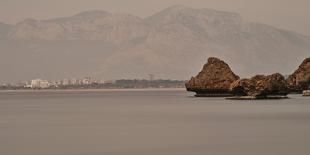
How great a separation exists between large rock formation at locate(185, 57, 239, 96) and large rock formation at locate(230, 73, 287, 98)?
6.94 m

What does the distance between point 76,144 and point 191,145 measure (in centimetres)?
1028

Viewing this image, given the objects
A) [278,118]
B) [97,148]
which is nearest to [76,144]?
[97,148]

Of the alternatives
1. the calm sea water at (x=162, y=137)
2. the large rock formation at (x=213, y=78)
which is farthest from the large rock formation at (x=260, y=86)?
the calm sea water at (x=162, y=137)

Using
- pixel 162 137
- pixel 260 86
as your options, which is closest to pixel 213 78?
pixel 260 86

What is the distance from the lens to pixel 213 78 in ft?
568

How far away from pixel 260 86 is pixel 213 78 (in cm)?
2191

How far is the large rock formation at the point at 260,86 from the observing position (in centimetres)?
15050

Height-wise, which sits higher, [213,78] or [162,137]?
[213,78]

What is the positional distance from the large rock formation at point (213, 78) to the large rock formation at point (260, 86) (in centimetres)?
694

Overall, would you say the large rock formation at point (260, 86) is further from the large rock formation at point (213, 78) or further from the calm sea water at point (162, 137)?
the calm sea water at point (162, 137)

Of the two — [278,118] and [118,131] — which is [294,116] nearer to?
[278,118]

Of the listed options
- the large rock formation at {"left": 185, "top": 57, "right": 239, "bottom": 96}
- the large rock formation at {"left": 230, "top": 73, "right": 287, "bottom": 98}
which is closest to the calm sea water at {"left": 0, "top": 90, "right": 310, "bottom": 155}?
the large rock formation at {"left": 230, "top": 73, "right": 287, "bottom": 98}

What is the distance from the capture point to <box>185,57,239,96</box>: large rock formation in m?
174

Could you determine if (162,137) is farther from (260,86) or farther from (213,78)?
(213,78)
